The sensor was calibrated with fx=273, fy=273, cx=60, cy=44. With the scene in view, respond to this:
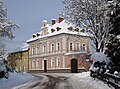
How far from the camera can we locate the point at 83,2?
30.1 m

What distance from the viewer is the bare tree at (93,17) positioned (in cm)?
2952


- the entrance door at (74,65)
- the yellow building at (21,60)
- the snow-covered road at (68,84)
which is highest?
the yellow building at (21,60)

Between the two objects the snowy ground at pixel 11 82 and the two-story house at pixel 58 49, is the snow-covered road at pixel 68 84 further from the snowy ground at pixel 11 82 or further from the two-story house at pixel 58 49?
the two-story house at pixel 58 49

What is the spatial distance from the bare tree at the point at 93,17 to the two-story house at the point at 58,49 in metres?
21.9

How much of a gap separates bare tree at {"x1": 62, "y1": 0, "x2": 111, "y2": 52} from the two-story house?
21.9m

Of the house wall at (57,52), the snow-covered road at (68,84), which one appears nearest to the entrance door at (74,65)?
the house wall at (57,52)

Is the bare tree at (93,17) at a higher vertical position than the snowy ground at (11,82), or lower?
higher

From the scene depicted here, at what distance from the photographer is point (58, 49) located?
62531 millimetres

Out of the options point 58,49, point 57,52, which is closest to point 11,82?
point 58,49

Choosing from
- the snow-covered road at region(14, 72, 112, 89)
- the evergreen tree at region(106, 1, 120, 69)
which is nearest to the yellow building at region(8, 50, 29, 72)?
the snow-covered road at region(14, 72, 112, 89)

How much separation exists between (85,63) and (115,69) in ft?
122

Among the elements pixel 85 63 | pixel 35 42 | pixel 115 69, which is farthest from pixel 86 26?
pixel 35 42

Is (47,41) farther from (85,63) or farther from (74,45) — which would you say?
(85,63)

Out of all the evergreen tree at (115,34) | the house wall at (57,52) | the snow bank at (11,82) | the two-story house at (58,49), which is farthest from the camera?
the house wall at (57,52)
